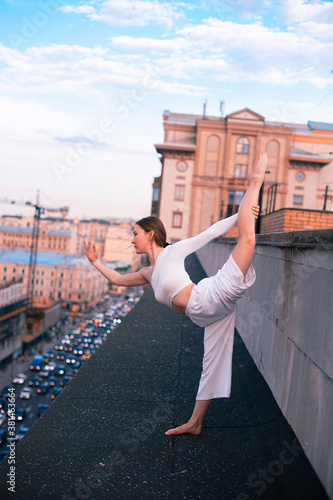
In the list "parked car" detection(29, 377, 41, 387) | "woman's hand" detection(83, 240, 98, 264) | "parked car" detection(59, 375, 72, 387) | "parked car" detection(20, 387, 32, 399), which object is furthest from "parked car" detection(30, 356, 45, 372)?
"woman's hand" detection(83, 240, 98, 264)

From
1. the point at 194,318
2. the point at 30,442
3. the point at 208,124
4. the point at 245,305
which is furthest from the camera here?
the point at 208,124

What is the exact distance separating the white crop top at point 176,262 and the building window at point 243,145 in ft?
143

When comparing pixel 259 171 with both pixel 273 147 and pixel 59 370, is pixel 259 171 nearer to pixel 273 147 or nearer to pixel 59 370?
pixel 273 147

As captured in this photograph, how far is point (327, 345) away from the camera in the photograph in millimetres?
2076

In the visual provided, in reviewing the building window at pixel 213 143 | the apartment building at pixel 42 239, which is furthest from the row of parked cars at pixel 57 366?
the apartment building at pixel 42 239

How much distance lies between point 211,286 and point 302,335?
0.56 metres

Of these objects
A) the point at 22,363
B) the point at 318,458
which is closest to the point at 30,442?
the point at 318,458

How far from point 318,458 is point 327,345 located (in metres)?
0.53

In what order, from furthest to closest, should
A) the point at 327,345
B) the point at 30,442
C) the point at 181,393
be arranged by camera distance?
1. the point at 181,393
2. the point at 30,442
3. the point at 327,345

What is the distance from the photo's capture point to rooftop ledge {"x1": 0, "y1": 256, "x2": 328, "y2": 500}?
216 centimetres

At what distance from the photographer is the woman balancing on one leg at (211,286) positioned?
2605 mm

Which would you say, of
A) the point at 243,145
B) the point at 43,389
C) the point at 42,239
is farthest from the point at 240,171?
the point at 42,239

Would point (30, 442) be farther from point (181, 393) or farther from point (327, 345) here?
point (327, 345)

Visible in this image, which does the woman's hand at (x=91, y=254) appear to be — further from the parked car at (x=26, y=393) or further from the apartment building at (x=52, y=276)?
the apartment building at (x=52, y=276)
